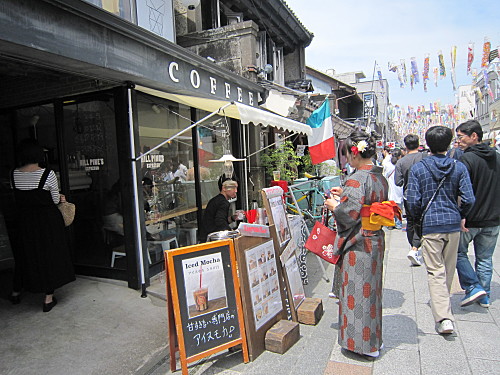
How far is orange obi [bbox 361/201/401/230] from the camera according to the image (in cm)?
289

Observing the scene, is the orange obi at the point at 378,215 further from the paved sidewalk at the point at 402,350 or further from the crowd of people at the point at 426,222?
the paved sidewalk at the point at 402,350

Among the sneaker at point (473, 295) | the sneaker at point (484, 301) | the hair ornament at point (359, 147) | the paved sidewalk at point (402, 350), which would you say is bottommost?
the paved sidewalk at point (402, 350)

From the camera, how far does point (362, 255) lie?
3.00 m

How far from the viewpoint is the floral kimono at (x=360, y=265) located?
2.97 m

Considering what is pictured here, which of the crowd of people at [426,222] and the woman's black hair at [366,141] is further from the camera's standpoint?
the woman's black hair at [366,141]

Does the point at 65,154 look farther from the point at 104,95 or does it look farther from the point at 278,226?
the point at 278,226

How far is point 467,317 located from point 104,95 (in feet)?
17.0

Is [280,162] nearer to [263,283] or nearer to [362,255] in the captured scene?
[263,283]

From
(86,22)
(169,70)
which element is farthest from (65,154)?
(86,22)

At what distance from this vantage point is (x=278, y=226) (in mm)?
3912

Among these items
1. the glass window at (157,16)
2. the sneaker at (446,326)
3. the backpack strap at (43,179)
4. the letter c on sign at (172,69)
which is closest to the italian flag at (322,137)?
the glass window at (157,16)

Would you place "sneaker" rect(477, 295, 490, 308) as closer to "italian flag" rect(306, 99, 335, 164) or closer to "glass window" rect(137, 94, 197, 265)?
"italian flag" rect(306, 99, 335, 164)

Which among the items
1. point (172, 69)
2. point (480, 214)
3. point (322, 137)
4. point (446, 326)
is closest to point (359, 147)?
point (480, 214)

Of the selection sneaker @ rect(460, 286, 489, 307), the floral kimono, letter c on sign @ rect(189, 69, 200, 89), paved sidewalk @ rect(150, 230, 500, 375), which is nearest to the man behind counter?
letter c on sign @ rect(189, 69, 200, 89)
